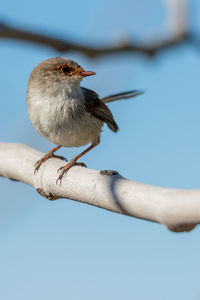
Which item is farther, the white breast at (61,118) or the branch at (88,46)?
the white breast at (61,118)

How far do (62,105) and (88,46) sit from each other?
3302 millimetres

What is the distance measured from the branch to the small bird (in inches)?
119

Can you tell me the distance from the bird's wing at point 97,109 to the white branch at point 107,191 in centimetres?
137

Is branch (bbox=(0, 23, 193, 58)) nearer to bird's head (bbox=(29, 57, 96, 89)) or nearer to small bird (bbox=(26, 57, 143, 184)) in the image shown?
small bird (bbox=(26, 57, 143, 184))

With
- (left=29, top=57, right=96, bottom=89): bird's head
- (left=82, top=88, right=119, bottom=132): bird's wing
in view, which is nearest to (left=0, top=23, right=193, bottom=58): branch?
(left=29, top=57, right=96, bottom=89): bird's head

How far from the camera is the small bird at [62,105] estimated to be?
15.6 feet

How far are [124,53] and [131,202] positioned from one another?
97cm

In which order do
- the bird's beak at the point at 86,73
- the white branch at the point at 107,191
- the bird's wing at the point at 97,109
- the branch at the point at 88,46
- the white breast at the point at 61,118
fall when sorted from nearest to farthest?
the branch at the point at 88,46 → the white branch at the point at 107,191 → the white breast at the point at 61,118 → the bird's beak at the point at 86,73 → the bird's wing at the point at 97,109

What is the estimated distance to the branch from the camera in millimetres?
1229

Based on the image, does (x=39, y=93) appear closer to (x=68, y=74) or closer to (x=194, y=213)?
(x=68, y=74)

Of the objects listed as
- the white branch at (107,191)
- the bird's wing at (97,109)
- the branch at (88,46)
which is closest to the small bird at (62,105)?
the bird's wing at (97,109)

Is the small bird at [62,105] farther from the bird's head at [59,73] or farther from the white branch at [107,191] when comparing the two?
the white branch at [107,191]

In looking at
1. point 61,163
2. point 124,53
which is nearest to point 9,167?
point 61,163

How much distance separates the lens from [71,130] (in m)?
4.79
